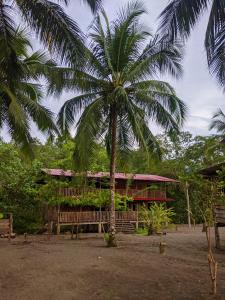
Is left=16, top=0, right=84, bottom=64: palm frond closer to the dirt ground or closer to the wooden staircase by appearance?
the dirt ground

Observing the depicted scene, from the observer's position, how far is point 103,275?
963 cm

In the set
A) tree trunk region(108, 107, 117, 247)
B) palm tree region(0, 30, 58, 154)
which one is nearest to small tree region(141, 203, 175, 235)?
Result: tree trunk region(108, 107, 117, 247)

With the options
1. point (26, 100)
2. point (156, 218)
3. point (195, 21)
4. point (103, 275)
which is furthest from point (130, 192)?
point (195, 21)

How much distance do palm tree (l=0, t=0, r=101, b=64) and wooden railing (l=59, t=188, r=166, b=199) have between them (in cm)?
1569

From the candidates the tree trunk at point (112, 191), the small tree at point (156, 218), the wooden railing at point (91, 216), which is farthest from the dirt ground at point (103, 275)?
the wooden railing at point (91, 216)

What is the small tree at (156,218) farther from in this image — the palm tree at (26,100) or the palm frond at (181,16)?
the palm frond at (181,16)

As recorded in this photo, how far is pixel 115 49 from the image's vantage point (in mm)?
16125

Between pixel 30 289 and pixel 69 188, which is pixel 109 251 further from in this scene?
pixel 69 188

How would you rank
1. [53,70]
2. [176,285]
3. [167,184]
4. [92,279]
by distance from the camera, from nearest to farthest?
[176,285] → [92,279] → [53,70] → [167,184]

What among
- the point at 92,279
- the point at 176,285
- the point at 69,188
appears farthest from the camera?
the point at 69,188

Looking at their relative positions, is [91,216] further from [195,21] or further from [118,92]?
[195,21]

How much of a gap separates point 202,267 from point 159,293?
3655mm

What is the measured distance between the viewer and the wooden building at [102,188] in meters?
24.5

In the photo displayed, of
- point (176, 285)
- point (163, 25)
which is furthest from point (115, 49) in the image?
point (176, 285)
